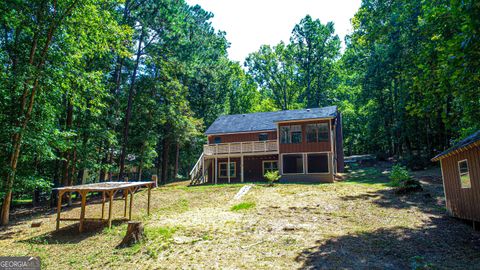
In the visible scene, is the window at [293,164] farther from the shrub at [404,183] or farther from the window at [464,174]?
the window at [464,174]

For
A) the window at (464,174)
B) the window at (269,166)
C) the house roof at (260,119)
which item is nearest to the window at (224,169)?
the window at (269,166)

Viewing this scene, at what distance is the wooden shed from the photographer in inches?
362

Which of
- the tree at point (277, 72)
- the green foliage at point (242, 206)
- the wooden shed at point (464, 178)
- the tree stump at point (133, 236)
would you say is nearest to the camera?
the wooden shed at point (464, 178)

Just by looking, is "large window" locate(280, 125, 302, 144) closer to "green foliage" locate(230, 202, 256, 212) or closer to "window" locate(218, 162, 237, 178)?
"window" locate(218, 162, 237, 178)

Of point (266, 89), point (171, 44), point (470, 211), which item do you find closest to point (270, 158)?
point (171, 44)

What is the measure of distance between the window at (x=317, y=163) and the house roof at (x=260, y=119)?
14.2 feet

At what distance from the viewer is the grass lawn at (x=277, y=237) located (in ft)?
24.5

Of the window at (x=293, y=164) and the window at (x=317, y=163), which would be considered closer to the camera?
the window at (x=293, y=164)

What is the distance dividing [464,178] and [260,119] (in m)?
19.9

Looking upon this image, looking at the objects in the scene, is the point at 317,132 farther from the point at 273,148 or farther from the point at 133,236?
the point at 133,236

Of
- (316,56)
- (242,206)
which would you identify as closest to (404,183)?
(242,206)

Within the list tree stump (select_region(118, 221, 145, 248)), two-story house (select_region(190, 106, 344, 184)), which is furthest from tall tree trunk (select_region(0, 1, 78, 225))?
two-story house (select_region(190, 106, 344, 184))

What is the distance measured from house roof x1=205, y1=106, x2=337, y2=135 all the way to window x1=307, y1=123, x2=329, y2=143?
82cm

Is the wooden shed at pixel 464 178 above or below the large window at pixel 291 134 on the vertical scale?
below
